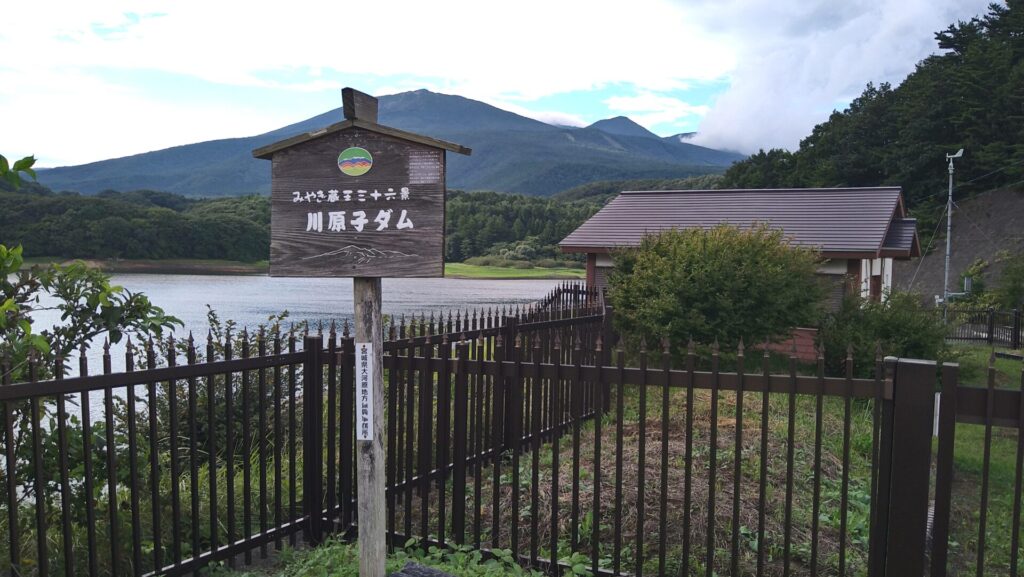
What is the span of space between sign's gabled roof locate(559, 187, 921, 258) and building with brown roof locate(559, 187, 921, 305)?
2 centimetres

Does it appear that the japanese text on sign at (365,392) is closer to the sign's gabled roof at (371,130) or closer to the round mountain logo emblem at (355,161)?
the round mountain logo emblem at (355,161)

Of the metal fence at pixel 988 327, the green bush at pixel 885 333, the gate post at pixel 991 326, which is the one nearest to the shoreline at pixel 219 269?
the metal fence at pixel 988 327

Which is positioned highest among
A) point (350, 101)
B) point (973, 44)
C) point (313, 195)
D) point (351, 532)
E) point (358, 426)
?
point (973, 44)

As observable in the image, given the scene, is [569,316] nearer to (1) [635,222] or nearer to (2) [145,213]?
(1) [635,222]

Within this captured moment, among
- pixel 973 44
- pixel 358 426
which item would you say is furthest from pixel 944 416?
pixel 973 44

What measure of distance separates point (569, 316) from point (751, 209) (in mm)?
13754

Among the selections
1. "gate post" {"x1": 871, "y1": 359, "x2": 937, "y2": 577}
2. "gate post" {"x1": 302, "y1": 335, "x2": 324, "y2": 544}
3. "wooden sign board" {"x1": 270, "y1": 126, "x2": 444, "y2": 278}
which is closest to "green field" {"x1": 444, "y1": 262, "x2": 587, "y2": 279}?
"gate post" {"x1": 302, "y1": 335, "x2": 324, "y2": 544}

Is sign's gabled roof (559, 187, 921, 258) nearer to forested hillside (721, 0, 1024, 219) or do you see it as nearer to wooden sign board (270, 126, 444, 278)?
wooden sign board (270, 126, 444, 278)

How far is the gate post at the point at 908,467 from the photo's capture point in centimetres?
335

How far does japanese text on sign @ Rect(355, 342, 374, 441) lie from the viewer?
391 centimetres

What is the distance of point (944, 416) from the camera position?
329 cm

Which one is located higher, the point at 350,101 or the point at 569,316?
the point at 350,101

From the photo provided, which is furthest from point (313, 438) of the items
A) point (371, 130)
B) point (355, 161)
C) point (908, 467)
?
point (908, 467)

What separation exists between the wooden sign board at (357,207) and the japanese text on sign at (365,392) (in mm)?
422
